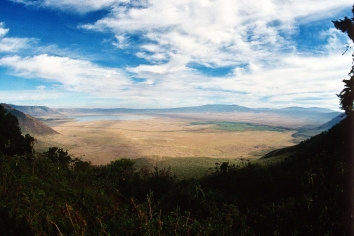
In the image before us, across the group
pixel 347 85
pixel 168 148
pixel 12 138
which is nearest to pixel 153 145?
pixel 168 148

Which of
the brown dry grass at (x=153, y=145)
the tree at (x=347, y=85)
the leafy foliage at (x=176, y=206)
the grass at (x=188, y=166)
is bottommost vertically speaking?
the brown dry grass at (x=153, y=145)

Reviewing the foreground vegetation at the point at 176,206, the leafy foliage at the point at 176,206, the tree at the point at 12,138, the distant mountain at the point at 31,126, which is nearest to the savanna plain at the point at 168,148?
the distant mountain at the point at 31,126

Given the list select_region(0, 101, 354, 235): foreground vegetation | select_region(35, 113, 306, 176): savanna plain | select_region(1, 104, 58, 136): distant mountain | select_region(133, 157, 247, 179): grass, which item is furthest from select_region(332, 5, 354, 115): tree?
select_region(1, 104, 58, 136): distant mountain

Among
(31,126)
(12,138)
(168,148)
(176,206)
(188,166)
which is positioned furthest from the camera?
(31,126)

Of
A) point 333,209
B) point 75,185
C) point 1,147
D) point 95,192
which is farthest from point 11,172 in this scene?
point 1,147

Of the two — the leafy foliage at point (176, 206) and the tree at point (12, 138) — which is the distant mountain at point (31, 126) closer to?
the tree at point (12, 138)

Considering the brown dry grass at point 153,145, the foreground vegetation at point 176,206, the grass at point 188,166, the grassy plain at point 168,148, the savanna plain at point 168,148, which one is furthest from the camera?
the brown dry grass at point 153,145

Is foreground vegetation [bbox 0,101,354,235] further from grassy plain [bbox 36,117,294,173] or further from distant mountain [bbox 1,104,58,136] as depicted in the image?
distant mountain [bbox 1,104,58,136]

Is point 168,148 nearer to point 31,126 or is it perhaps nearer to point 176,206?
point 31,126
